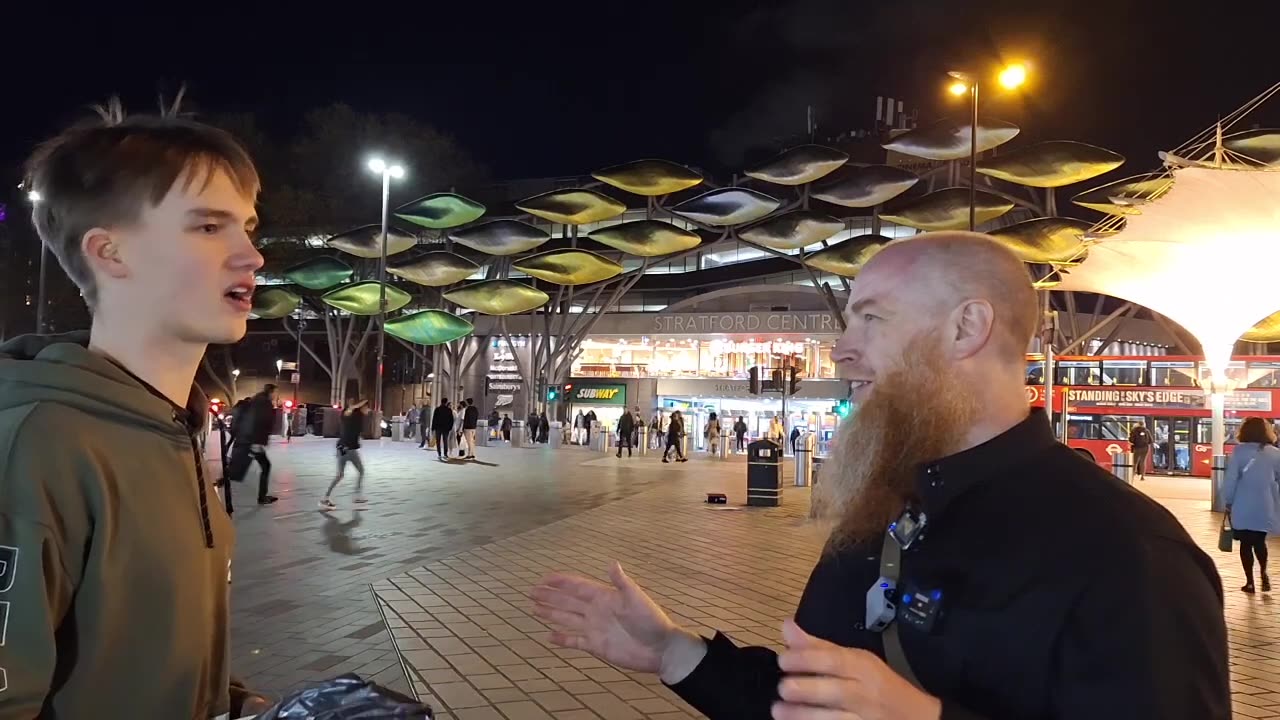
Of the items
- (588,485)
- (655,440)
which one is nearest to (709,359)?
(655,440)

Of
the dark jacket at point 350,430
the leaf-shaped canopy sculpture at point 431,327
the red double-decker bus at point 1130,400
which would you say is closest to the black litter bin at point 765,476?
the dark jacket at point 350,430

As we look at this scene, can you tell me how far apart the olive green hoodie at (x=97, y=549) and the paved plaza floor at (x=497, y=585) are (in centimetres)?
129

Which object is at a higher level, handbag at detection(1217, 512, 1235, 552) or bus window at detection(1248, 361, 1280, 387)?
bus window at detection(1248, 361, 1280, 387)

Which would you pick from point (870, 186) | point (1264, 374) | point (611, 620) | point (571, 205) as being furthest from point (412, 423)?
point (611, 620)

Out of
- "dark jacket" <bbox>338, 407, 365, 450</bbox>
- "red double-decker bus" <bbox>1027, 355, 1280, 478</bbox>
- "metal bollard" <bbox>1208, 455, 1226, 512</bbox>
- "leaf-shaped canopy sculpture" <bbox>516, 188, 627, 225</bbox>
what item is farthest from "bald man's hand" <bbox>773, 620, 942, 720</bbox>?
"leaf-shaped canopy sculpture" <bbox>516, 188, 627, 225</bbox>

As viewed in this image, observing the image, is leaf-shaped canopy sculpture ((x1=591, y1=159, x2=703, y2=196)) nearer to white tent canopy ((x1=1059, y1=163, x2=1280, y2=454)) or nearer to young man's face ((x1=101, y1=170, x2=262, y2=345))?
white tent canopy ((x1=1059, y1=163, x2=1280, y2=454))

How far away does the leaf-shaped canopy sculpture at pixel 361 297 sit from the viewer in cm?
3488

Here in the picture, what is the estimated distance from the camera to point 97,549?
1.34 m

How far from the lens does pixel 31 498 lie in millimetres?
1265

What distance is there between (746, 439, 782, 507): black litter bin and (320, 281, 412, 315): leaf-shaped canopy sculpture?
23460 millimetres

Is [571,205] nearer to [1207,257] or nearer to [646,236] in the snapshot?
[646,236]

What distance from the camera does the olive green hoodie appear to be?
124 centimetres

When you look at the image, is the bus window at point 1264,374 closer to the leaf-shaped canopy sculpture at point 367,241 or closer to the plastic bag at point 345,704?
the plastic bag at point 345,704

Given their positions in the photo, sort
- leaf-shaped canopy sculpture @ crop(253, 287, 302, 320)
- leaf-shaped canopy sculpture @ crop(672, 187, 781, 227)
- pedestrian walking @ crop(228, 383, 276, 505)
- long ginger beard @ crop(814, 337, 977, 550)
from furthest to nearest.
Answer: leaf-shaped canopy sculpture @ crop(253, 287, 302, 320) < leaf-shaped canopy sculpture @ crop(672, 187, 781, 227) < pedestrian walking @ crop(228, 383, 276, 505) < long ginger beard @ crop(814, 337, 977, 550)
